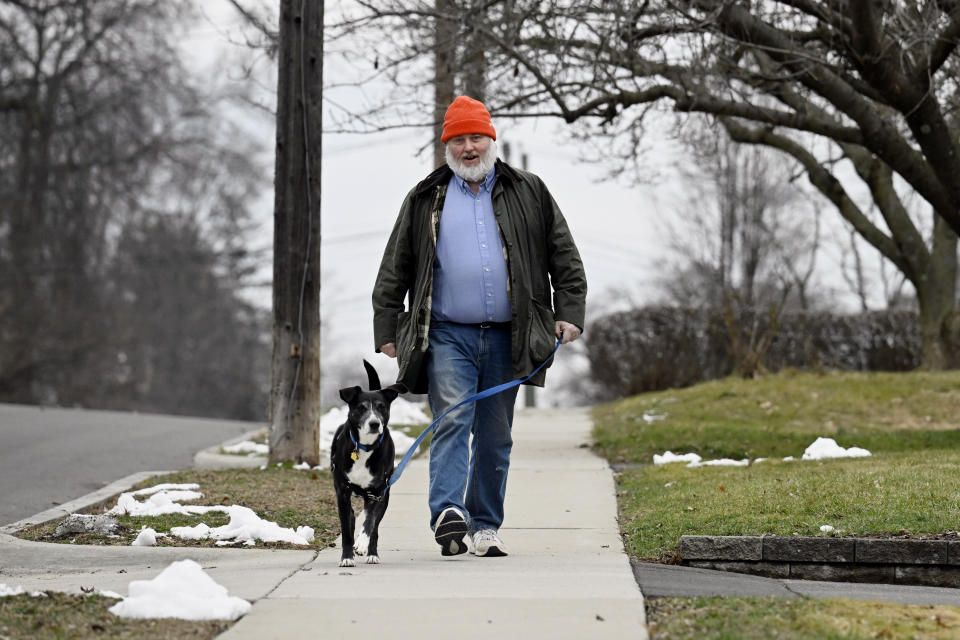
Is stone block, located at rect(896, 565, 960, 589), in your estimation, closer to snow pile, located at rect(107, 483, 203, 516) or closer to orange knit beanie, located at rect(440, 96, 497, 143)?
orange knit beanie, located at rect(440, 96, 497, 143)

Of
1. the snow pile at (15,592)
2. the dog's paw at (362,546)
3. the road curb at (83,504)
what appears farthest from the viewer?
the road curb at (83,504)

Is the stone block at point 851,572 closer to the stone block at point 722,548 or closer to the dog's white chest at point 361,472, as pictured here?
the stone block at point 722,548

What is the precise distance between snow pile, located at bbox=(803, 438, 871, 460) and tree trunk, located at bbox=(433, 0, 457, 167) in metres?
4.25

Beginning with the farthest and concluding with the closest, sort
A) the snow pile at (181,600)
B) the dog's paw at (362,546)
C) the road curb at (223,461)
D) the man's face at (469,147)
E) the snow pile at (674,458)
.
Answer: the road curb at (223,461) < the snow pile at (674,458) < the man's face at (469,147) < the dog's paw at (362,546) < the snow pile at (181,600)

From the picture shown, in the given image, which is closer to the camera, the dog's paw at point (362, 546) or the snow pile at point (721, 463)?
the dog's paw at point (362, 546)

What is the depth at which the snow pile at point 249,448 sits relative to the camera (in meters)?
11.9

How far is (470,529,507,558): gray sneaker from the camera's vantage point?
20.9 feet

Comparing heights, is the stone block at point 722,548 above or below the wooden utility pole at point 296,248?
below

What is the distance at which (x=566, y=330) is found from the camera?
6465 millimetres

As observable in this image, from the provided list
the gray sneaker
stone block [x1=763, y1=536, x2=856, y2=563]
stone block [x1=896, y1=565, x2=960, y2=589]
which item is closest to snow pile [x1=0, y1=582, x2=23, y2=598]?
the gray sneaker

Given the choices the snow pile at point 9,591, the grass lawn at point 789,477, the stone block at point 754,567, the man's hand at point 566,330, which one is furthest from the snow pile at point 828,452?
the snow pile at point 9,591

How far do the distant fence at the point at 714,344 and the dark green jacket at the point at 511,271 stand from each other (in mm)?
14209

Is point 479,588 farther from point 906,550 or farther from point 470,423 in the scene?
point 906,550

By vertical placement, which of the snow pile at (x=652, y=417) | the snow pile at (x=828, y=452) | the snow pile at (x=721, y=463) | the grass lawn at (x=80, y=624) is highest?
the snow pile at (x=652, y=417)
